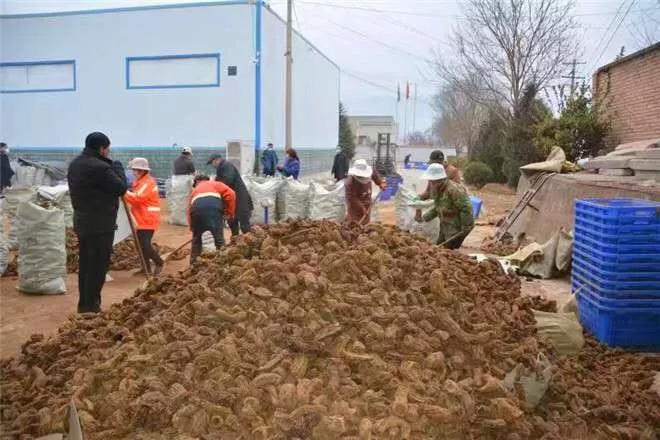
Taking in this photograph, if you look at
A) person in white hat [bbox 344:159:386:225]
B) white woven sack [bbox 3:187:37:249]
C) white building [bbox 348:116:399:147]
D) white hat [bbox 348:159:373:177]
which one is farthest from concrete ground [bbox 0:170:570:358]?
white building [bbox 348:116:399:147]

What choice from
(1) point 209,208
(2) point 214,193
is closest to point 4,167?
(2) point 214,193

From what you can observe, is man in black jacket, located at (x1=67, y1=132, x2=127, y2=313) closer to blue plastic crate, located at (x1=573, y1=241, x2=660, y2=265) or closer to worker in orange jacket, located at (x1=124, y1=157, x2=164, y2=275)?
worker in orange jacket, located at (x1=124, y1=157, x2=164, y2=275)

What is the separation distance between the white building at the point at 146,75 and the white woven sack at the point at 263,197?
21.9ft

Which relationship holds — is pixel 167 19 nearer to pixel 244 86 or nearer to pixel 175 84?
pixel 175 84

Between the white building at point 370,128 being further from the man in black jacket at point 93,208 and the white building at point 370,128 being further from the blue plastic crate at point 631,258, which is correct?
the blue plastic crate at point 631,258

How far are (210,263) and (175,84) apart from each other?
15.8 meters

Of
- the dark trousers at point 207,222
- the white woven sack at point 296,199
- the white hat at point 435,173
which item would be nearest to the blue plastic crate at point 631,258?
the white hat at point 435,173

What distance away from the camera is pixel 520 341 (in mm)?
3555

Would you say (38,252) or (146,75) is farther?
(146,75)

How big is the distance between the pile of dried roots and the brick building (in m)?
9.53

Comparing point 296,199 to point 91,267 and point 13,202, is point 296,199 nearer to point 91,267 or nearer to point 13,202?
point 13,202

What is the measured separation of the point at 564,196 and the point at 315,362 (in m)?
6.96

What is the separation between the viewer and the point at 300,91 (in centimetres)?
2444

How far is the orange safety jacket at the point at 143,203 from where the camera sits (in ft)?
22.5
